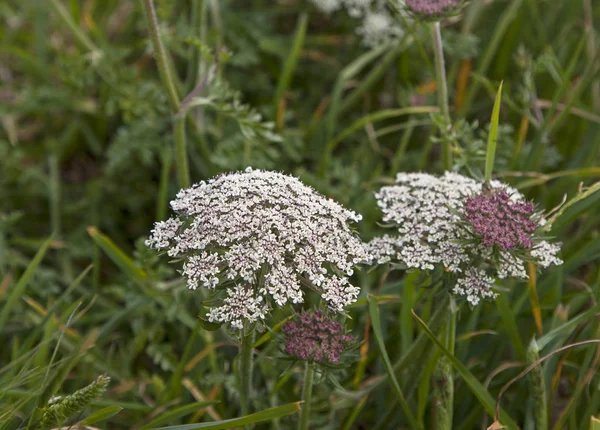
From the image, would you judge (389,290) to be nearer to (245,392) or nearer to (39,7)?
(245,392)

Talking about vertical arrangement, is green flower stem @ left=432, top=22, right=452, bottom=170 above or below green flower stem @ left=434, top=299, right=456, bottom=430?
above

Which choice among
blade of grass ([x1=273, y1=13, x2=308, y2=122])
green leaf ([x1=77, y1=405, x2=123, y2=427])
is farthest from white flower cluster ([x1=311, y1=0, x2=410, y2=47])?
green leaf ([x1=77, y1=405, x2=123, y2=427])

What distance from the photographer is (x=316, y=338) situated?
2.39 metres

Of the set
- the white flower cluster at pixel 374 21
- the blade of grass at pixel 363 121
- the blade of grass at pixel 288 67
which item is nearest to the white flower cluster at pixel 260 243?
the blade of grass at pixel 363 121

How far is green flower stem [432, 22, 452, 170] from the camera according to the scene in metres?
3.22

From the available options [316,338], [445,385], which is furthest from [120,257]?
[445,385]

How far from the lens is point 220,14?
495 cm

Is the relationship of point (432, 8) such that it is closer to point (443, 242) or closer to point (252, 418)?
point (443, 242)

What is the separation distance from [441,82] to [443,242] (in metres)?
1.17

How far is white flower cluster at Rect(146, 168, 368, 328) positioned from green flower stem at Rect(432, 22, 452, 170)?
1160 millimetres

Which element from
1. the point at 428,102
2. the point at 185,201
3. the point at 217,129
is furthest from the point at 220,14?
the point at 185,201

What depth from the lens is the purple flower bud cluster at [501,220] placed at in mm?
2352

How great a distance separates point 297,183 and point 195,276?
543 mm

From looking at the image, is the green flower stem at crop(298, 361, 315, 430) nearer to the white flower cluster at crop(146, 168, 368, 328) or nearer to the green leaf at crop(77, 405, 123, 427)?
the white flower cluster at crop(146, 168, 368, 328)
